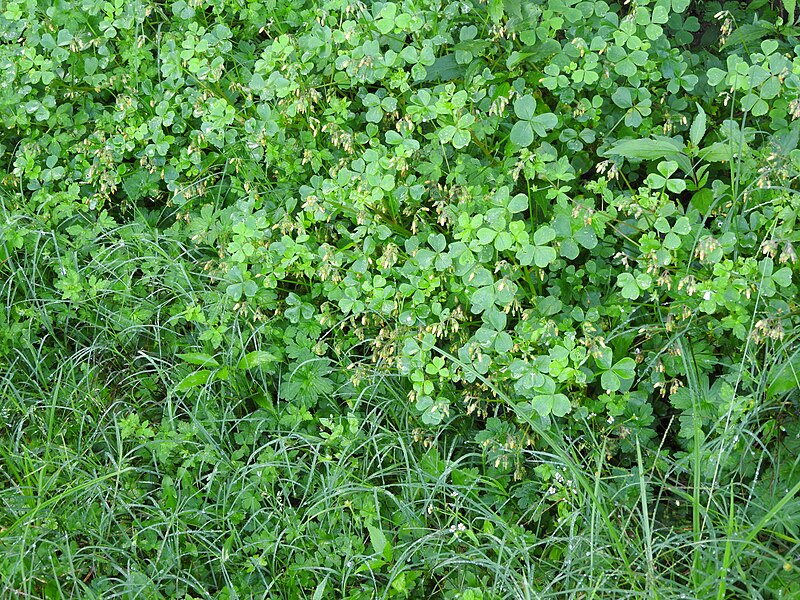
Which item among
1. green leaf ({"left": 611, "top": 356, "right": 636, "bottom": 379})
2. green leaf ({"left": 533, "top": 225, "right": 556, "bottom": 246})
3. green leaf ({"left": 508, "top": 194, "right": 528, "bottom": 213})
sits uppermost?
green leaf ({"left": 508, "top": 194, "right": 528, "bottom": 213})

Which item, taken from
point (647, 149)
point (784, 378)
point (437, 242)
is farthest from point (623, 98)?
point (784, 378)

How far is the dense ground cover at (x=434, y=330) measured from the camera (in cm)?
235

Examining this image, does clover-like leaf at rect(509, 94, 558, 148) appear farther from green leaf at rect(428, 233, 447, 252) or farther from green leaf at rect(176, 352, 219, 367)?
green leaf at rect(176, 352, 219, 367)

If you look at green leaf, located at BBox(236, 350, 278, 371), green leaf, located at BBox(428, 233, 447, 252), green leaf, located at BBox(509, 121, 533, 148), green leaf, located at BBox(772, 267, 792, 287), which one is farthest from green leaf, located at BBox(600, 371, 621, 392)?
green leaf, located at BBox(236, 350, 278, 371)

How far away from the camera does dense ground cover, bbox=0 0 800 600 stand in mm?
2350

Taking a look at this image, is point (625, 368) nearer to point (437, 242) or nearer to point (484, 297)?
point (484, 297)

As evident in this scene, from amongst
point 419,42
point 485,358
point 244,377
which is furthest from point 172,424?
point 419,42

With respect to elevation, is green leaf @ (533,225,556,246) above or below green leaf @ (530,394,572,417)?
above

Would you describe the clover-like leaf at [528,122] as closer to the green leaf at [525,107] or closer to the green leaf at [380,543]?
the green leaf at [525,107]

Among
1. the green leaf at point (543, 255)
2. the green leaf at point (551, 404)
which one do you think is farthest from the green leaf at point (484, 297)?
the green leaf at point (551, 404)

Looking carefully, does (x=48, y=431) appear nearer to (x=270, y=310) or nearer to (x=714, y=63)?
(x=270, y=310)

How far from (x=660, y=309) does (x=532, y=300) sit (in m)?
0.39

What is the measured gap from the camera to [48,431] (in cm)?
279

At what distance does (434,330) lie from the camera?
2547 mm
